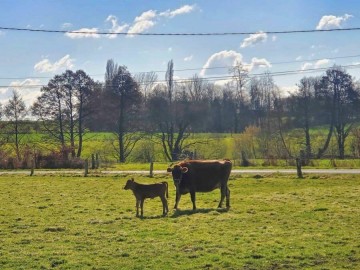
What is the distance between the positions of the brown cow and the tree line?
108 ft

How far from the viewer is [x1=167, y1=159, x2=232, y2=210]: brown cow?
1862 cm

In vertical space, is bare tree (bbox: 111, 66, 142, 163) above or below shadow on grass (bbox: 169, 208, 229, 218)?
above

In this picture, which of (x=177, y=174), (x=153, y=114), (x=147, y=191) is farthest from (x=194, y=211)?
(x=153, y=114)

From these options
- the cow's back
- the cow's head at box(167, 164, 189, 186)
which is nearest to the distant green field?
the cow's back

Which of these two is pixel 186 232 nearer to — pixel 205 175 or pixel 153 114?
pixel 205 175

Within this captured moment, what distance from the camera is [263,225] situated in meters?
14.2

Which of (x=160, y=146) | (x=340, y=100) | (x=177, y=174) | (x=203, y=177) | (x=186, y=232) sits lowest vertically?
(x=186, y=232)

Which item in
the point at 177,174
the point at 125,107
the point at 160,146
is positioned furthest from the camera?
the point at 160,146

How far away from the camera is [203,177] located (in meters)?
19.0

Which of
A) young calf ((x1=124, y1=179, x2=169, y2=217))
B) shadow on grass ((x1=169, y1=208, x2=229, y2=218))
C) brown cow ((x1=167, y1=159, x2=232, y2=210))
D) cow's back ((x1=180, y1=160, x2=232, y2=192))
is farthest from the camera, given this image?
cow's back ((x1=180, y1=160, x2=232, y2=192))

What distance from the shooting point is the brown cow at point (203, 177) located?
18625 mm

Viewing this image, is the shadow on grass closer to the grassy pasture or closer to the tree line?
the grassy pasture

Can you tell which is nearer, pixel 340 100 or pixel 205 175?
pixel 205 175

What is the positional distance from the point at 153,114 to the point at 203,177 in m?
39.2
